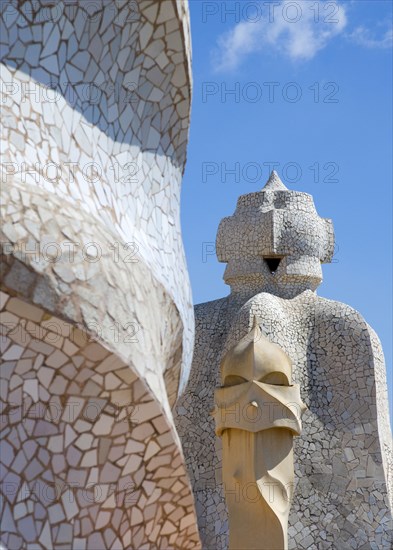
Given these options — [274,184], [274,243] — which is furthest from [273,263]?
[274,184]

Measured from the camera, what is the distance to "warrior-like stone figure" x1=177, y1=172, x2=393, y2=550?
34.7 feet

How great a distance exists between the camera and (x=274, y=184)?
12.6m

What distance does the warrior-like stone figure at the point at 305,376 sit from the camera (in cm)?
1057

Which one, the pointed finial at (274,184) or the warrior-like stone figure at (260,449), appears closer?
the warrior-like stone figure at (260,449)

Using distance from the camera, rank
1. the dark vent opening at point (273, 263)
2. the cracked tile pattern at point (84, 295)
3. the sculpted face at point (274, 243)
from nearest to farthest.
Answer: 1. the cracked tile pattern at point (84, 295)
2. the sculpted face at point (274, 243)
3. the dark vent opening at point (273, 263)

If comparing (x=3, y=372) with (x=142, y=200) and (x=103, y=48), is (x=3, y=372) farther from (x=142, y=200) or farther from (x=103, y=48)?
(x=103, y=48)

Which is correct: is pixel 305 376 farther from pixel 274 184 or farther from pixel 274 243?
pixel 274 184

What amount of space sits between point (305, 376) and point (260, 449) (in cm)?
593

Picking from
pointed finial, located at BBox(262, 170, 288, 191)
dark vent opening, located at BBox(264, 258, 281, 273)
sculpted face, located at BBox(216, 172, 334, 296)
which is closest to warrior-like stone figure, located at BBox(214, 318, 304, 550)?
sculpted face, located at BBox(216, 172, 334, 296)

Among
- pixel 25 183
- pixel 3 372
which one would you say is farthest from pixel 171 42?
pixel 3 372

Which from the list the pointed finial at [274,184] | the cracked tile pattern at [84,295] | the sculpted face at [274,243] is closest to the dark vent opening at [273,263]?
the sculpted face at [274,243]

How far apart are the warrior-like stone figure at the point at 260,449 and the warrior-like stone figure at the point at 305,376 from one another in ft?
15.5

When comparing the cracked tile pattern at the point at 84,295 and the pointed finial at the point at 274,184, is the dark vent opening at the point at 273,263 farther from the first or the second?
the cracked tile pattern at the point at 84,295

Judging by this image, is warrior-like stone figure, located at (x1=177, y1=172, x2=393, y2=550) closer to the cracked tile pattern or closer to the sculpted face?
the sculpted face
